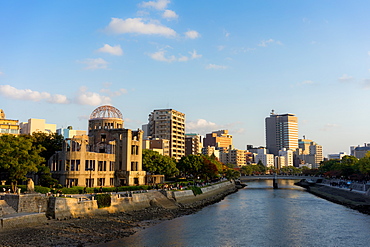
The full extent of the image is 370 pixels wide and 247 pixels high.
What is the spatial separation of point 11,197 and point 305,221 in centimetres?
5154

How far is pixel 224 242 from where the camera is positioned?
4853cm

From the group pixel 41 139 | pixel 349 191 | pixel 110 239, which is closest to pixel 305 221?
pixel 110 239

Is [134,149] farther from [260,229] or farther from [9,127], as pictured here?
[9,127]

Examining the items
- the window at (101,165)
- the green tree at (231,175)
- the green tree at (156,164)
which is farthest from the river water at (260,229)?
the green tree at (231,175)

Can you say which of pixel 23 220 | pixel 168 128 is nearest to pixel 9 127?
pixel 168 128

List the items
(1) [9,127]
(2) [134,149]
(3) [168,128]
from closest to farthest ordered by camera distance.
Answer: (2) [134,149] → (1) [9,127] → (3) [168,128]

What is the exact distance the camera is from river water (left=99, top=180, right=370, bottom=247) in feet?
160

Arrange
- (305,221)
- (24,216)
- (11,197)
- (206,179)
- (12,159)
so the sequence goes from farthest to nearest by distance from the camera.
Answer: (206,179) < (305,221) < (12,159) < (11,197) < (24,216)

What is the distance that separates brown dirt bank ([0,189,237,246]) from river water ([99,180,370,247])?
2.45 meters

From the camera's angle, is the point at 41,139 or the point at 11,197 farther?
the point at 41,139

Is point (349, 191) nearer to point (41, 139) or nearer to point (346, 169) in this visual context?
point (346, 169)

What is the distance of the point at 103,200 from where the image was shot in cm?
6134

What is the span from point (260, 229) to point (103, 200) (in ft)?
90.5

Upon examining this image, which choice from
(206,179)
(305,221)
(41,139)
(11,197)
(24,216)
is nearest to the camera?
(24,216)
